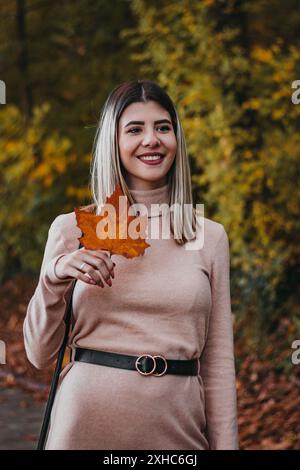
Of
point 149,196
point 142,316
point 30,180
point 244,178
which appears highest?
point 30,180

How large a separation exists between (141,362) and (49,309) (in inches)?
13.0

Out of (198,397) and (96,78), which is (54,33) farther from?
(198,397)

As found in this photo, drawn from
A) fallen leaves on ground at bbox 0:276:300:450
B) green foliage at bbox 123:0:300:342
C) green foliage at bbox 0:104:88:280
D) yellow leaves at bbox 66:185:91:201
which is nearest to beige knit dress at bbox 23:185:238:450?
fallen leaves on ground at bbox 0:276:300:450

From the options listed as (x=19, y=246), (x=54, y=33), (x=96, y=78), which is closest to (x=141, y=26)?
(x=96, y=78)

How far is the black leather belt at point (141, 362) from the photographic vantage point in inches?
96.3

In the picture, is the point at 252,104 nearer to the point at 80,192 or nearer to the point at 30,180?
the point at 80,192

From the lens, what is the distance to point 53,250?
2627mm

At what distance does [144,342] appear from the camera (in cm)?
248

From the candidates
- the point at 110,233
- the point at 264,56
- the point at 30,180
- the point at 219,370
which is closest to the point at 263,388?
the point at 264,56

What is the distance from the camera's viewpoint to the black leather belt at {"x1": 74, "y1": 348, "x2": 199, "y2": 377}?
2447mm

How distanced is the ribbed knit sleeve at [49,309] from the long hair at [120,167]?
0.19m

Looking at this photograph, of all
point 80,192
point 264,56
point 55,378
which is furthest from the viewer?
point 80,192

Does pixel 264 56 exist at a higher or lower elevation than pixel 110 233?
higher

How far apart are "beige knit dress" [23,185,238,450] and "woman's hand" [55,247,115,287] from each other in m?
0.07
